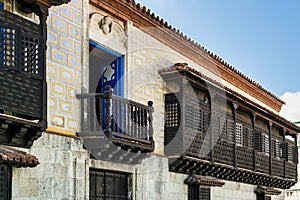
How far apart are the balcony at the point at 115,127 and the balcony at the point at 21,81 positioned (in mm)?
1853

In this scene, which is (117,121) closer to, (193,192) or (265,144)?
(193,192)

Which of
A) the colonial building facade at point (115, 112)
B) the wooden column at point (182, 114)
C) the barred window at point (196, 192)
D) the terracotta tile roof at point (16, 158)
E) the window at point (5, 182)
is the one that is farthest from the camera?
the barred window at point (196, 192)

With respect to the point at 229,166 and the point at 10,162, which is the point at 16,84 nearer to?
the point at 10,162

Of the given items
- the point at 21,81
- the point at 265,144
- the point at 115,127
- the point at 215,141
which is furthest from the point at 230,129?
the point at 21,81

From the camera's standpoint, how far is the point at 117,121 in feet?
40.4

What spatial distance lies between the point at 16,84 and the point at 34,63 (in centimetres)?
56

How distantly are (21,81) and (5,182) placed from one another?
5.28 ft

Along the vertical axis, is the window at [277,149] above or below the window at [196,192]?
above

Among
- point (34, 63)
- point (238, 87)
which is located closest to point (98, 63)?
point (34, 63)

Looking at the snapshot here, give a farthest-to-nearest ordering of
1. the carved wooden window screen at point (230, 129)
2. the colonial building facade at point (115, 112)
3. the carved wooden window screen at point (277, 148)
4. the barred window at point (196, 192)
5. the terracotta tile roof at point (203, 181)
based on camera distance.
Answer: the carved wooden window screen at point (277, 148) → the carved wooden window screen at point (230, 129) → the barred window at point (196, 192) → the terracotta tile roof at point (203, 181) → the colonial building facade at point (115, 112)

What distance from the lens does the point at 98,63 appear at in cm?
1373

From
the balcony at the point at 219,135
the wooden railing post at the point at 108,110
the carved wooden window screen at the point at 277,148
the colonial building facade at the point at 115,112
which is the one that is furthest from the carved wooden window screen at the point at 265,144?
the wooden railing post at the point at 108,110

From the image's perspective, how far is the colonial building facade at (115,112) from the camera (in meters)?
9.75

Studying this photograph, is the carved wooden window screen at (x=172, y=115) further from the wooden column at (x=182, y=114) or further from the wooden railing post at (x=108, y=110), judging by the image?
the wooden railing post at (x=108, y=110)
